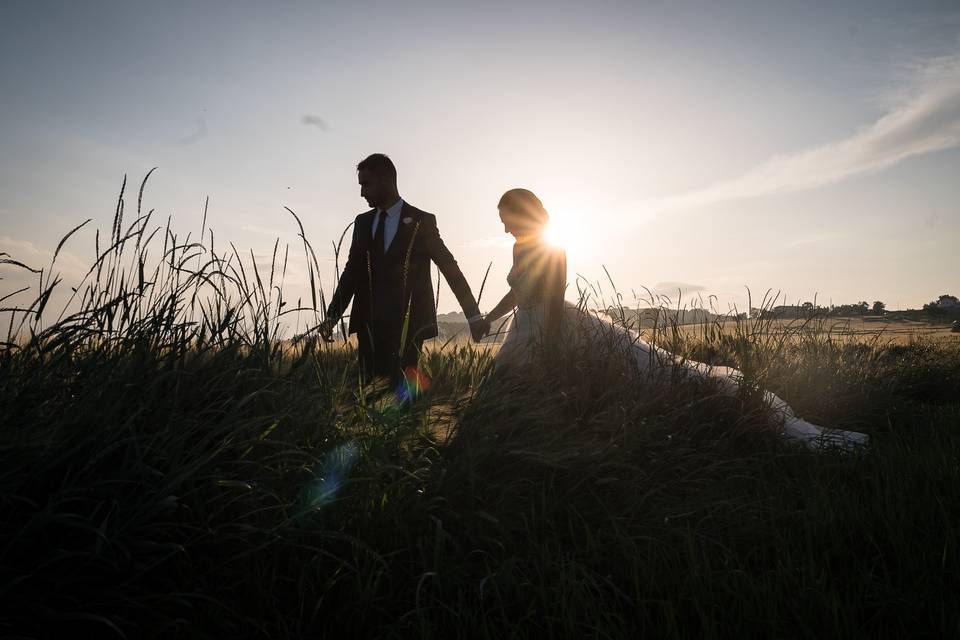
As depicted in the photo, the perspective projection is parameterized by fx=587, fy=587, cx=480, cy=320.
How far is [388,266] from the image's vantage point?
15.7ft

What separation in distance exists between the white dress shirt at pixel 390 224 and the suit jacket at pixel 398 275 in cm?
3

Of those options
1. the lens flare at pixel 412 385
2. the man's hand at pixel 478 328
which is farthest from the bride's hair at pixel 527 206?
the lens flare at pixel 412 385

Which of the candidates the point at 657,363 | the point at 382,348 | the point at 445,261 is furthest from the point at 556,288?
the point at 382,348

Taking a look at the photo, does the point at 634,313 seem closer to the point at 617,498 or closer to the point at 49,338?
the point at 617,498

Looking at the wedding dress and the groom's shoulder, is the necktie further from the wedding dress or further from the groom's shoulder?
the wedding dress

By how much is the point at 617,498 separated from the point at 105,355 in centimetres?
Answer: 219

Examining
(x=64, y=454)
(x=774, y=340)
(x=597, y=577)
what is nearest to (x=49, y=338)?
(x=64, y=454)

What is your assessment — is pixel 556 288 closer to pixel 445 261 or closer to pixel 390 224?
pixel 445 261

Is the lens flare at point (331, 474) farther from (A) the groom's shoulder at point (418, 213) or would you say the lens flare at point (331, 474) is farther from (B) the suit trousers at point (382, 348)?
(A) the groom's shoulder at point (418, 213)

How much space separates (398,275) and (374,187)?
2.57 feet

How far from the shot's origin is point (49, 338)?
2260mm

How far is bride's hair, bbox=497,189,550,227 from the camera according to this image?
18.4 ft

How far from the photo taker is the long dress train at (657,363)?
3.76 meters

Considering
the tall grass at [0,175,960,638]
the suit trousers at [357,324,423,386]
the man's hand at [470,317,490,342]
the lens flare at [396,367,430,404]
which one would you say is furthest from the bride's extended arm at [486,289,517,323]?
the tall grass at [0,175,960,638]
